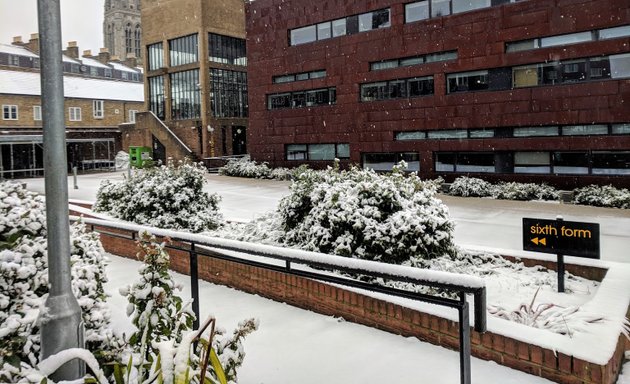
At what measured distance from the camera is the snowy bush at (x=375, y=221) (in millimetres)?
6668

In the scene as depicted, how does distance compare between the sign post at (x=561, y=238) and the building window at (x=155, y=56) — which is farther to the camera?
the building window at (x=155, y=56)

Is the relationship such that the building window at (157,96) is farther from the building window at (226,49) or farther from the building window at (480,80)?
the building window at (480,80)

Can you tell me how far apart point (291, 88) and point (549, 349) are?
25.6 meters

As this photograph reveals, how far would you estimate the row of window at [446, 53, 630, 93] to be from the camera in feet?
59.7

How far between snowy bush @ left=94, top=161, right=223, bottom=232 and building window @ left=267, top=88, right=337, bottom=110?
1653 cm

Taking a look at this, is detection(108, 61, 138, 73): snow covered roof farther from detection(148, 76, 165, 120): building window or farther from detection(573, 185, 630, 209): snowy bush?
detection(573, 185, 630, 209): snowy bush

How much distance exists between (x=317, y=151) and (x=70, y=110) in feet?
99.1

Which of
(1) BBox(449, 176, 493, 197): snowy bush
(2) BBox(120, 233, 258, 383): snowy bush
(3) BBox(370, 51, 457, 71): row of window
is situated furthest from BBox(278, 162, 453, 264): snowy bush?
(3) BBox(370, 51, 457, 71): row of window

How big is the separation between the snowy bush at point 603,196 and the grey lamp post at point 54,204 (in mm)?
18000

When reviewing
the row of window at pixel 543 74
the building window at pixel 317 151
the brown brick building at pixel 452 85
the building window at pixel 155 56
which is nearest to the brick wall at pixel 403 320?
the brown brick building at pixel 452 85

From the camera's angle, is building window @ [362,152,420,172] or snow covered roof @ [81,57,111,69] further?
snow covered roof @ [81,57,111,69]

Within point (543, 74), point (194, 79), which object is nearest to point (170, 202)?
point (543, 74)

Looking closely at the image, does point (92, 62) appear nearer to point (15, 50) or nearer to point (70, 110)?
point (15, 50)

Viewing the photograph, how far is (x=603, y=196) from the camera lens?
55.6 ft
